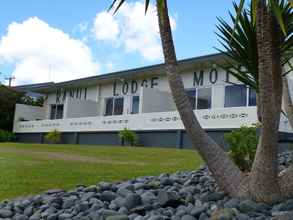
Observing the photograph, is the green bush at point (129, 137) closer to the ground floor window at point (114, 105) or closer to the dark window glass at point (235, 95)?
the dark window glass at point (235, 95)

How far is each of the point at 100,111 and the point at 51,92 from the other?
7.92m

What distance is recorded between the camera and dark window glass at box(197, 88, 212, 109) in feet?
86.5

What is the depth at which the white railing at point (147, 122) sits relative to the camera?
2133 cm

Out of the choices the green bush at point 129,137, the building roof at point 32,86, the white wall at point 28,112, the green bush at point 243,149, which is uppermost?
the building roof at point 32,86

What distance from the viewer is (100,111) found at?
34.4 meters

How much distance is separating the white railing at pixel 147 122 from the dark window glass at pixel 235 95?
231 centimetres

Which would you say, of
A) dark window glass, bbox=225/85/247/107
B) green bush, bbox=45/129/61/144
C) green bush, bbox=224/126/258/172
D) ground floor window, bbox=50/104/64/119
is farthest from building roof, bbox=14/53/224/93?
green bush, bbox=224/126/258/172

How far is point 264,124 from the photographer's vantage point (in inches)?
194

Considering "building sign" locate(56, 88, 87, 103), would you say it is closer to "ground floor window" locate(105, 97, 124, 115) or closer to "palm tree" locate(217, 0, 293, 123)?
"ground floor window" locate(105, 97, 124, 115)

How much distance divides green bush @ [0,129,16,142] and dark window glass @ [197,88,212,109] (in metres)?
17.0

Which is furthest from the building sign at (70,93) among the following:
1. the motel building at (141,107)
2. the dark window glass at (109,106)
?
the dark window glass at (109,106)

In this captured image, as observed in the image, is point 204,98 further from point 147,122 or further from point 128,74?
point 128,74

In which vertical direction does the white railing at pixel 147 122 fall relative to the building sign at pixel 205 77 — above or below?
below

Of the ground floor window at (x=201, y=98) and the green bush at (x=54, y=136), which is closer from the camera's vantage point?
the ground floor window at (x=201, y=98)
